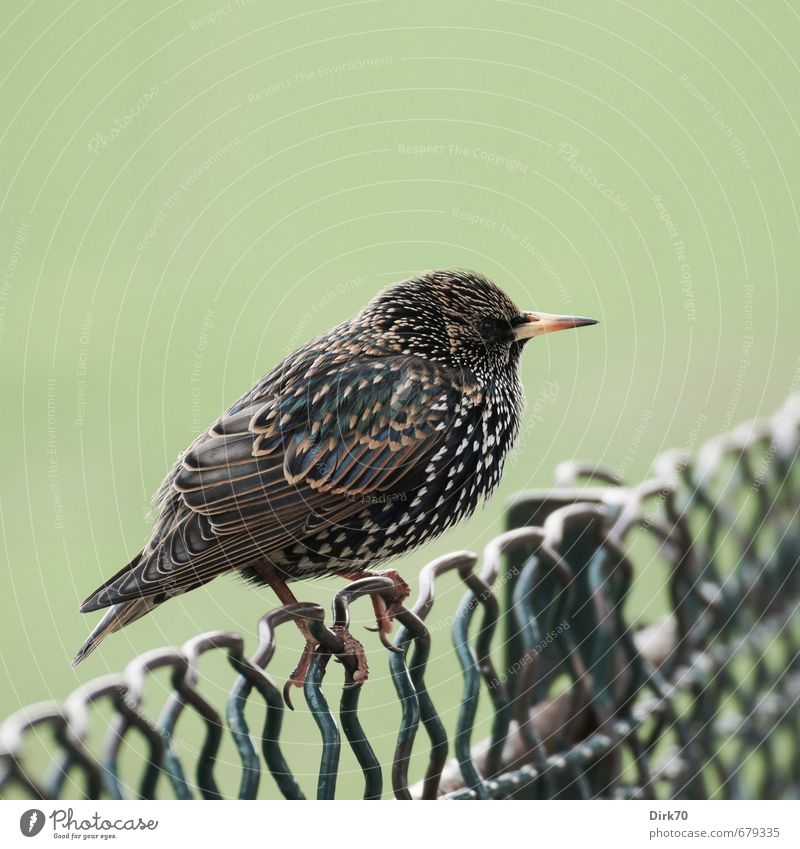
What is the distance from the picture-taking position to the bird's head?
85.3 inches

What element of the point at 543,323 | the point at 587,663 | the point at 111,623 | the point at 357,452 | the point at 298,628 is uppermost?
the point at 543,323

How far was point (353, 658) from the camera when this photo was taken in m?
2.11

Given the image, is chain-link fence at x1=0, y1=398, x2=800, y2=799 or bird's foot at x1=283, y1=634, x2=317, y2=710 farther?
bird's foot at x1=283, y1=634, x2=317, y2=710

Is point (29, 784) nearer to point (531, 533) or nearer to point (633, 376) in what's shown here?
point (531, 533)

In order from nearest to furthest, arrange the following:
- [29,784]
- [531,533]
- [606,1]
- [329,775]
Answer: [29,784], [329,775], [531,533], [606,1]

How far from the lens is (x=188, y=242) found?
6.48 feet

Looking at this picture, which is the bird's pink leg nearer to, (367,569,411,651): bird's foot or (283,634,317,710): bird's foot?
(283,634,317,710): bird's foot

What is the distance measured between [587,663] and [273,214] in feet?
3.59

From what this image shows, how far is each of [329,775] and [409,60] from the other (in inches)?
52.4

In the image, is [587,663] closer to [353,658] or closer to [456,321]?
[353,658]

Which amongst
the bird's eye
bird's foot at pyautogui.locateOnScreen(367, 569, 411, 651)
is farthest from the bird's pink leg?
the bird's eye

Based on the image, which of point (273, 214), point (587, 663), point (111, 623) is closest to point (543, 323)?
point (273, 214)

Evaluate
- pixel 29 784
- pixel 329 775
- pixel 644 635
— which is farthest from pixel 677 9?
pixel 29 784

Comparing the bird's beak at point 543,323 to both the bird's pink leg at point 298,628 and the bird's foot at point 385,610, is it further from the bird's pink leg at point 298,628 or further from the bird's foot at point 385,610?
the bird's pink leg at point 298,628
